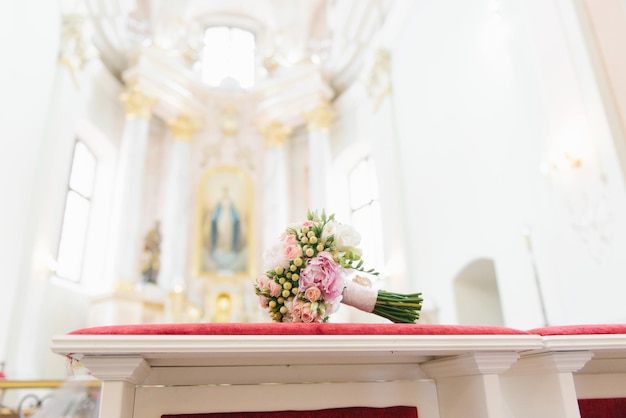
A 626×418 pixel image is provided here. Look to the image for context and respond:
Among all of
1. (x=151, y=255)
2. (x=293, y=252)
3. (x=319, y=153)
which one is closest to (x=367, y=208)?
(x=319, y=153)

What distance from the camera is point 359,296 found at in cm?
214

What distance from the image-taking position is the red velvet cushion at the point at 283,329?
4.78 ft

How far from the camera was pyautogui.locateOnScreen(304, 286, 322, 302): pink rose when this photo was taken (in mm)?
1949

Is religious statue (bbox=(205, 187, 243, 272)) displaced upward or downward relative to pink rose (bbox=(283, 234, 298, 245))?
upward

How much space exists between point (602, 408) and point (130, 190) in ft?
33.6

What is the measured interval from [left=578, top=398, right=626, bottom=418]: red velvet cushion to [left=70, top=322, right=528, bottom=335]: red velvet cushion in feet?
1.72

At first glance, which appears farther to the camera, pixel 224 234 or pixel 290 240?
pixel 224 234

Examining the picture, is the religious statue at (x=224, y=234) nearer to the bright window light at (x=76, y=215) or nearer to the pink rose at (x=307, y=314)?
the bright window light at (x=76, y=215)

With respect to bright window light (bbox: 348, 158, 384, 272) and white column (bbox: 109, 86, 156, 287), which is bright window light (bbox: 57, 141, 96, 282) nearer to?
white column (bbox: 109, 86, 156, 287)

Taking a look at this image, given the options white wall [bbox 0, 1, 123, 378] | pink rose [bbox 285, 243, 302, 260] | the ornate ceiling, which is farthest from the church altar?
the ornate ceiling

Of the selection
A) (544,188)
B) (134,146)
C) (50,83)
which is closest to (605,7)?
(544,188)

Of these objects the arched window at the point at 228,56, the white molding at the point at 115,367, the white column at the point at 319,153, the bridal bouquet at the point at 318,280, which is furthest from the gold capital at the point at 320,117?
the white molding at the point at 115,367

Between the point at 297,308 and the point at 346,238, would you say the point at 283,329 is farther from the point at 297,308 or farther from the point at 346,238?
the point at 346,238

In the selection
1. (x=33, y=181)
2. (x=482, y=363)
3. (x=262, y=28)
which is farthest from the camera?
(x=262, y=28)
